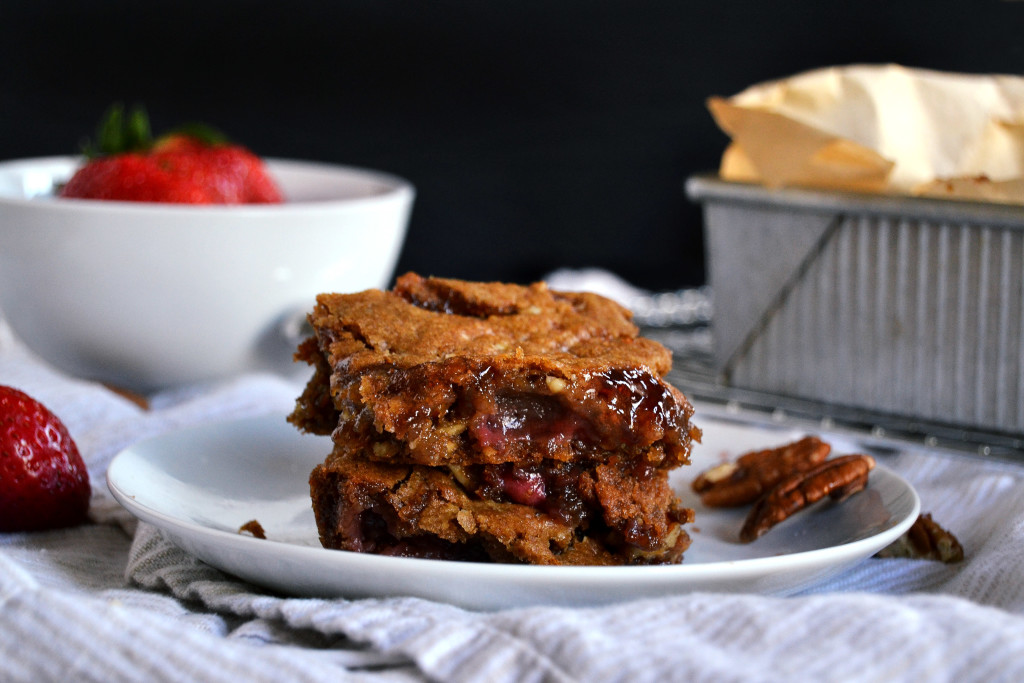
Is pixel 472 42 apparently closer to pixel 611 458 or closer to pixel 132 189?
pixel 132 189

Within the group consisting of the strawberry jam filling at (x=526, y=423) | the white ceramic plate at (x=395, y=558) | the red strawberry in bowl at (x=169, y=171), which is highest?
the red strawberry in bowl at (x=169, y=171)

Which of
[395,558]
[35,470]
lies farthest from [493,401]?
[35,470]

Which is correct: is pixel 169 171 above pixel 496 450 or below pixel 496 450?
above

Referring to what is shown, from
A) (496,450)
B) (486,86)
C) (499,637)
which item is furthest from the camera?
(486,86)

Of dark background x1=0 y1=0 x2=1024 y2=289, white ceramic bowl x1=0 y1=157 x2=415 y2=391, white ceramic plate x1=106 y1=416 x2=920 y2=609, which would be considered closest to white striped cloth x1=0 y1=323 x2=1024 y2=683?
white ceramic plate x1=106 y1=416 x2=920 y2=609

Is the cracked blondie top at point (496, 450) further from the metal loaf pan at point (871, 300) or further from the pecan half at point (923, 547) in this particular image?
the metal loaf pan at point (871, 300)

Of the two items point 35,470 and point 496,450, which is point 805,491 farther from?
point 35,470

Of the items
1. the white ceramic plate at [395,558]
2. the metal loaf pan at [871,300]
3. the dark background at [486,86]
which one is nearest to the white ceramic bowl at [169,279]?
the white ceramic plate at [395,558]

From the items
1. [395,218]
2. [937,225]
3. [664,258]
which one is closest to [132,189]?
[395,218]
